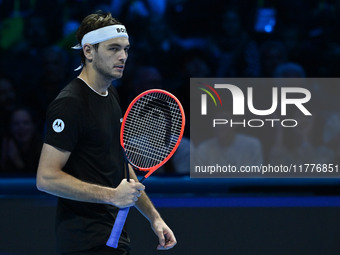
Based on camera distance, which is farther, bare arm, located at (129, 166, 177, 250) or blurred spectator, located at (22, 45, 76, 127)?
blurred spectator, located at (22, 45, 76, 127)

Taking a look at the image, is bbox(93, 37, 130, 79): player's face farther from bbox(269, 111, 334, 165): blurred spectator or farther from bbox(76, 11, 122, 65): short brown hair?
bbox(269, 111, 334, 165): blurred spectator

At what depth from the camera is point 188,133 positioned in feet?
13.2

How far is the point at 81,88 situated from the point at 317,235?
5.94 feet

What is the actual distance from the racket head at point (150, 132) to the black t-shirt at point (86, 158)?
0.37 ft

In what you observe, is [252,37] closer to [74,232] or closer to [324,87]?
[324,87]

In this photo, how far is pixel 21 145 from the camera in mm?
4090

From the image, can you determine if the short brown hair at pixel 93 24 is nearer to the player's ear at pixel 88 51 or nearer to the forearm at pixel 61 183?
the player's ear at pixel 88 51

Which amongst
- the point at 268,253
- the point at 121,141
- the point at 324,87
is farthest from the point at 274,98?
the point at 121,141

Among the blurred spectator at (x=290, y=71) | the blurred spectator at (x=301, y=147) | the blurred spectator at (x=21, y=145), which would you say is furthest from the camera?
the blurred spectator at (x=290, y=71)

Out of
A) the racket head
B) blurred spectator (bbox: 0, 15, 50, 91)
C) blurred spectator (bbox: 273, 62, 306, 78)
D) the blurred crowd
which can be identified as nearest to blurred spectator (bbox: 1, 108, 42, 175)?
the blurred crowd

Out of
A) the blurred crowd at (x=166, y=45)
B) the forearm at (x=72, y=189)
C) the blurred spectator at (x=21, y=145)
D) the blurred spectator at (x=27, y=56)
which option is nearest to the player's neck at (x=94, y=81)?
the forearm at (x=72, y=189)

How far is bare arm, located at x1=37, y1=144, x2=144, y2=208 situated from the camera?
80.2 inches

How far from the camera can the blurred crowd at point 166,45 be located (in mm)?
4414

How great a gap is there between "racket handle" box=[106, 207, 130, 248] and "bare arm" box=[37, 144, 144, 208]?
88 millimetres
